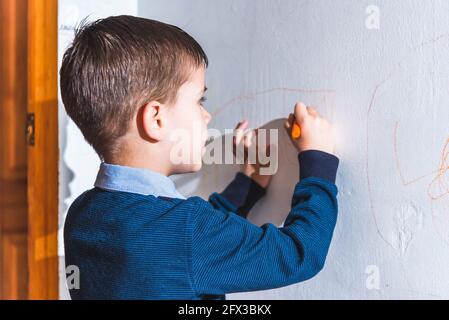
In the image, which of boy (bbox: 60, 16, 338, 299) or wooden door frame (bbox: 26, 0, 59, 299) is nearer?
boy (bbox: 60, 16, 338, 299)

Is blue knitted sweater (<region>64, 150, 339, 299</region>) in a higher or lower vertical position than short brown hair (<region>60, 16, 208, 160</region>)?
lower

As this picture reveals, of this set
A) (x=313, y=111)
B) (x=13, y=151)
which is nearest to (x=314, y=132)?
(x=313, y=111)

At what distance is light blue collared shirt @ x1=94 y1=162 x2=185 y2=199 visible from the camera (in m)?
0.62

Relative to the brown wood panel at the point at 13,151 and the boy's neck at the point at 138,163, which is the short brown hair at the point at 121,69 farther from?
the brown wood panel at the point at 13,151

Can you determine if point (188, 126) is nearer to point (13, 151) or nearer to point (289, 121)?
point (289, 121)

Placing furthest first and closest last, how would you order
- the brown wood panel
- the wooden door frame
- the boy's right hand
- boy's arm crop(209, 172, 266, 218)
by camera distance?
the brown wood panel → the wooden door frame → boy's arm crop(209, 172, 266, 218) → the boy's right hand

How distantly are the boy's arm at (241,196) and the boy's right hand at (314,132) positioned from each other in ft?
0.42

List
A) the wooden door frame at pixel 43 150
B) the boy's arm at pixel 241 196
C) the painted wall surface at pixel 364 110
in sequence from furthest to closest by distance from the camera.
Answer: the wooden door frame at pixel 43 150
the boy's arm at pixel 241 196
the painted wall surface at pixel 364 110

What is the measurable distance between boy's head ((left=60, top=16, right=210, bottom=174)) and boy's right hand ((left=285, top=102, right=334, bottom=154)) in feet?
0.40

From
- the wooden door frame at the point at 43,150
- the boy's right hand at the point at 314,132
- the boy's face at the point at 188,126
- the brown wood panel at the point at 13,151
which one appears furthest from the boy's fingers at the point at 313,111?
the brown wood panel at the point at 13,151

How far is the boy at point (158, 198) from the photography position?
0.58 metres

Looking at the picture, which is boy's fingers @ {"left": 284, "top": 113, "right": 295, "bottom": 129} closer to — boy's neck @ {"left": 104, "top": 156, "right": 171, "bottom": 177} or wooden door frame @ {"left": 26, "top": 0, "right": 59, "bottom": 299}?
boy's neck @ {"left": 104, "top": 156, "right": 171, "bottom": 177}

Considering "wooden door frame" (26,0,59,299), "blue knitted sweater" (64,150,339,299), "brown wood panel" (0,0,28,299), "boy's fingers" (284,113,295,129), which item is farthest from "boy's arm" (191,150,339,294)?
"brown wood panel" (0,0,28,299)

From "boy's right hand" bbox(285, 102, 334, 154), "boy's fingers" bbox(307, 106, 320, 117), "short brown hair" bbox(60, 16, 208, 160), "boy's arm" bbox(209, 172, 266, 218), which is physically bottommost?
"boy's arm" bbox(209, 172, 266, 218)
